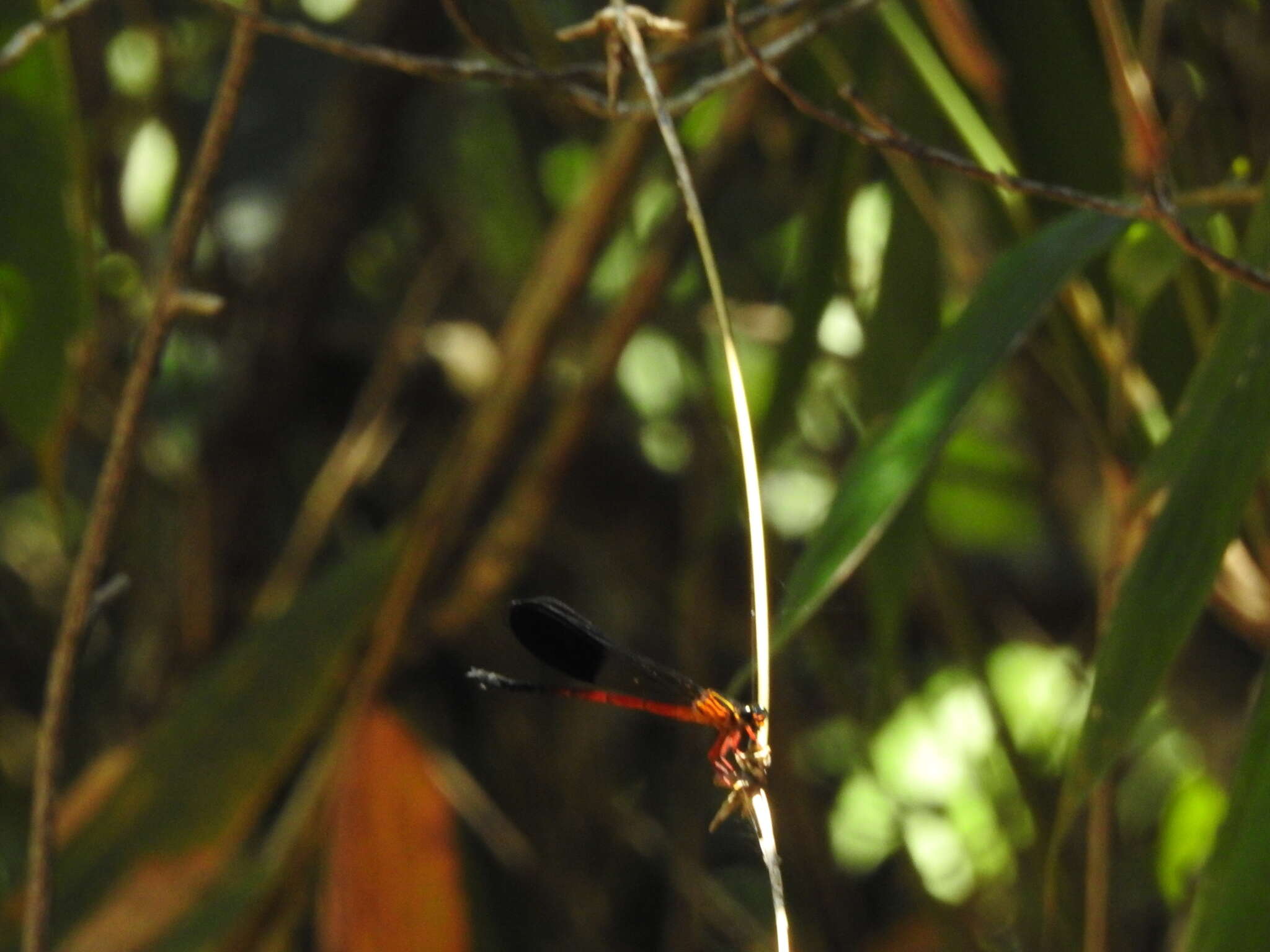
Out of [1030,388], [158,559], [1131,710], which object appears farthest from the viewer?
[158,559]

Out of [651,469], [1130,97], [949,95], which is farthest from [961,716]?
[1130,97]

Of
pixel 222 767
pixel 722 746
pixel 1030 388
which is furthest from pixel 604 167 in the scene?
pixel 722 746

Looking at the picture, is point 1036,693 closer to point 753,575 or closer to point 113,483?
point 113,483

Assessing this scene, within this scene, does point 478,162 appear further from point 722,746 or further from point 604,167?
point 722,746

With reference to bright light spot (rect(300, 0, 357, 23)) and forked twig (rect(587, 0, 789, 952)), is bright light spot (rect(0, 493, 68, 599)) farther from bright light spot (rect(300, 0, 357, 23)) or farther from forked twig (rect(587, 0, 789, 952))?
forked twig (rect(587, 0, 789, 952))

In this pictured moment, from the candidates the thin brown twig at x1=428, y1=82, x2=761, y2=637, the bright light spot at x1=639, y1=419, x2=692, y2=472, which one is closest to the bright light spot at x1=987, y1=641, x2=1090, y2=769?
the bright light spot at x1=639, y1=419, x2=692, y2=472
